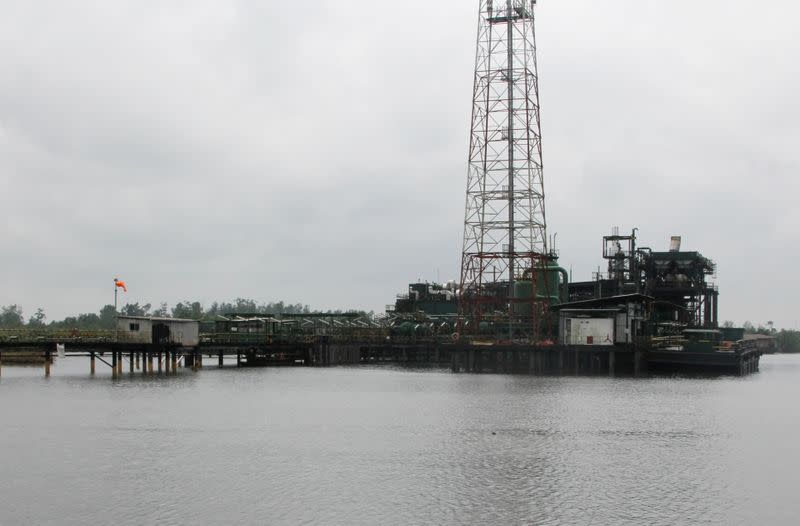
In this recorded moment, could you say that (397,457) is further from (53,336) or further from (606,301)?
(606,301)

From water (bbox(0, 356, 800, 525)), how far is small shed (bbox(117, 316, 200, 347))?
55.5ft

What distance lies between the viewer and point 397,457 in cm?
4244

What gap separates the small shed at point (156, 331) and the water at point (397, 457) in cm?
1691

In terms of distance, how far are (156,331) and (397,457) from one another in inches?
2281

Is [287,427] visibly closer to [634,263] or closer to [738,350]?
[738,350]

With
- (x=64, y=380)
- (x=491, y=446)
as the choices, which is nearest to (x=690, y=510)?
(x=491, y=446)

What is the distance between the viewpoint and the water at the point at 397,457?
32594mm

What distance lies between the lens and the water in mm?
32594

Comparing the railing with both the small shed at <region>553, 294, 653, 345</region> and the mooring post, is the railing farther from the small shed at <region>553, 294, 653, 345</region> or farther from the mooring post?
the mooring post

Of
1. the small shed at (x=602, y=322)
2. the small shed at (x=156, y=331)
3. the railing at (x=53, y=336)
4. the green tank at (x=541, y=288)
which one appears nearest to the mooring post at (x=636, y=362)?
the small shed at (x=602, y=322)

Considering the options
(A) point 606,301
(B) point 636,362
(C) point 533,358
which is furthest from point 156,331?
(B) point 636,362

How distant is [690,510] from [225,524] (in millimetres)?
17380

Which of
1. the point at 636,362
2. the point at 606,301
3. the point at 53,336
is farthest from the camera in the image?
the point at 606,301

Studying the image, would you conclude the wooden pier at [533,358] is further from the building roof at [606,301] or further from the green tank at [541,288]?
the green tank at [541,288]
